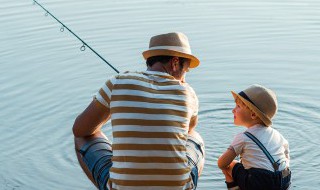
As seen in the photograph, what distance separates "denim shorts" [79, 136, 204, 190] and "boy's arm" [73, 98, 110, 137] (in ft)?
0.26

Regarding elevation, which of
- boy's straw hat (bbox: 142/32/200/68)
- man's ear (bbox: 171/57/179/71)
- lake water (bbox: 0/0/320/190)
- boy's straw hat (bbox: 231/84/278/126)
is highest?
boy's straw hat (bbox: 142/32/200/68)

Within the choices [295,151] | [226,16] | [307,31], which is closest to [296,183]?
[295,151]

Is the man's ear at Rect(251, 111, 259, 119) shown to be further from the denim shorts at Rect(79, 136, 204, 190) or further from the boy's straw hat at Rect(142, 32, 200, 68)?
the boy's straw hat at Rect(142, 32, 200, 68)

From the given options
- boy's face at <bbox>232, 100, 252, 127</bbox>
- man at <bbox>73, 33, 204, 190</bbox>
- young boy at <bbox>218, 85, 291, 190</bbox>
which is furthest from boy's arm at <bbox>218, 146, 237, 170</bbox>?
man at <bbox>73, 33, 204, 190</bbox>

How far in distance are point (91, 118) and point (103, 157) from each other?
0.22 meters

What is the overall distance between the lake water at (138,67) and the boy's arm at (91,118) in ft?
3.26

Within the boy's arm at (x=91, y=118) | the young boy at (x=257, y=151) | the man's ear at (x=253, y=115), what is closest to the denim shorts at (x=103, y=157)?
the boy's arm at (x=91, y=118)

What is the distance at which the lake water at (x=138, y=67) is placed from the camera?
5.27 meters

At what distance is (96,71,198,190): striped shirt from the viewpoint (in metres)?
3.48

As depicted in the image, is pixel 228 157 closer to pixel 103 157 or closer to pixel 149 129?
pixel 103 157

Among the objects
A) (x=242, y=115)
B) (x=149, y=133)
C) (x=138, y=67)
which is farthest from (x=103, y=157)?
(x=138, y=67)

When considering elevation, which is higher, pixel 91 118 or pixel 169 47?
pixel 169 47

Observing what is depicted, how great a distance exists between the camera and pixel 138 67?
24.1 feet

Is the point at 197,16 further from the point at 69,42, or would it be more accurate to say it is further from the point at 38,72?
the point at 38,72
